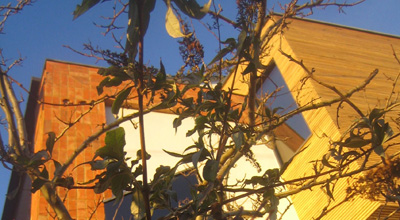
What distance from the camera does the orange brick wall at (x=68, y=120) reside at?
4.50 meters

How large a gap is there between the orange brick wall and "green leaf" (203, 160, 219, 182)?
106 inches

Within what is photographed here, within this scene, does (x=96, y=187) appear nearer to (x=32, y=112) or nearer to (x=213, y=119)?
(x=213, y=119)

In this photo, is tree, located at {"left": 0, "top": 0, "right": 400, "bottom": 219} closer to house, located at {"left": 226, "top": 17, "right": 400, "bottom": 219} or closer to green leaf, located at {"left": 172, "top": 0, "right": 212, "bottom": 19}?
green leaf, located at {"left": 172, "top": 0, "right": 212, "bottom": 19}

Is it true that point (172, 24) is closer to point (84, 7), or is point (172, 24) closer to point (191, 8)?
point (191, 8)

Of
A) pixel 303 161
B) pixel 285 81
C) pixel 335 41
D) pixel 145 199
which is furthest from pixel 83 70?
pixel 145 199

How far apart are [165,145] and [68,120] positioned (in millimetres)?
1444

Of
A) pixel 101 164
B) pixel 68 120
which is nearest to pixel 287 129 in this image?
pixel 68 120

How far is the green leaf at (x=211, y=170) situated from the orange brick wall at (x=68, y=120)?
2683 mm

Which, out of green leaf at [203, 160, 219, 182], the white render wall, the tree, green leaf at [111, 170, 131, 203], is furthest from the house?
green leaf at [111, 170, 131, 203]

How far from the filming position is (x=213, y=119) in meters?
2.34

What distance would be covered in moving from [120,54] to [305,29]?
6269 mm

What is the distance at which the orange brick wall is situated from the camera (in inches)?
177

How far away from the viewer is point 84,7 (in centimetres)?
160

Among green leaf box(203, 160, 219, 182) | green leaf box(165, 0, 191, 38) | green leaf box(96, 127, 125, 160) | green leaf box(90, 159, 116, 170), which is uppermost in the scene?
green leaf box(165, 0, 191, 38)
